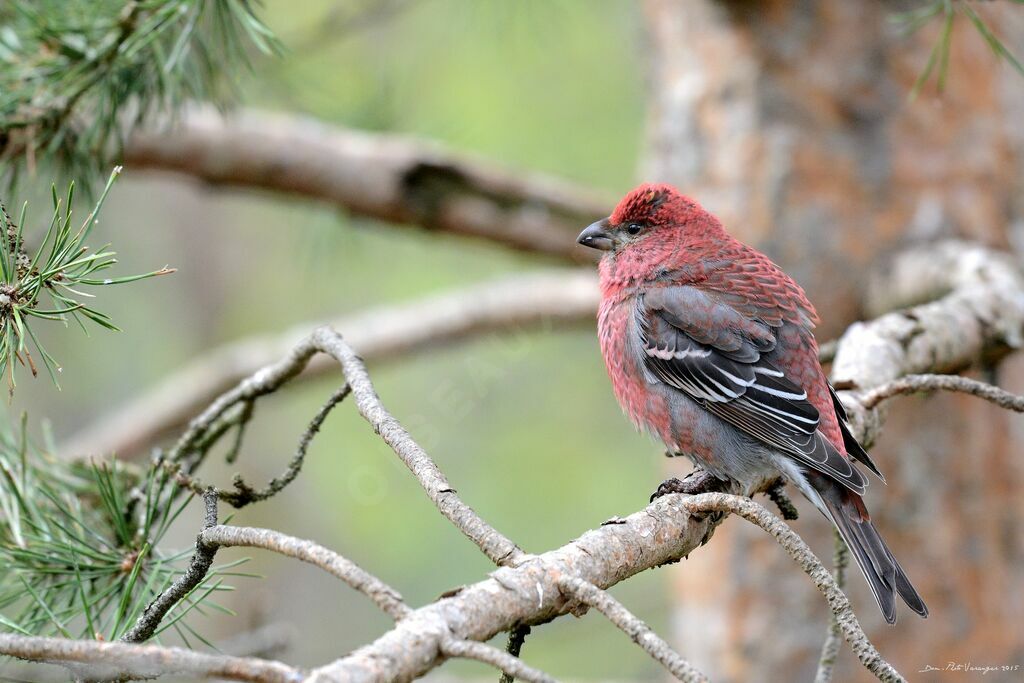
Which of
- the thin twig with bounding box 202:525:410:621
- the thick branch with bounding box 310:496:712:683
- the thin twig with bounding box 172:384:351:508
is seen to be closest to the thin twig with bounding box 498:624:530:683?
the thick branch with bounding box 310:496:712:683

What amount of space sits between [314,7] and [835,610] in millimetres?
7330

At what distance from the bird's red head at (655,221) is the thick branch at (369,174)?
3.61 feet

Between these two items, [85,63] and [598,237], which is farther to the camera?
[598,237]

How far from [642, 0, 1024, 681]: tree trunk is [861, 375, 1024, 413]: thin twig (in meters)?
1.49

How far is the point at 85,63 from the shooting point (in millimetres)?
2453

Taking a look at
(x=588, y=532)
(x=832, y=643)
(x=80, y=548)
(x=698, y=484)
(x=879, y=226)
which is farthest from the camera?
(x=879, y=226)

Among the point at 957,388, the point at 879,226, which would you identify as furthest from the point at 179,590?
the point at 879,226

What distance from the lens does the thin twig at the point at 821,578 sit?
144 centimetres

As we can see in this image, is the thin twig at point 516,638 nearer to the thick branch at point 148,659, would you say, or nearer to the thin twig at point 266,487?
the thick branch at point 148,659

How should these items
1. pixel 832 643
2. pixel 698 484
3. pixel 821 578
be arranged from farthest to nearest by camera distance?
pixel 698 484 → pixel 832 643 → pixel 821 578

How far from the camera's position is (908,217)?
3855mm

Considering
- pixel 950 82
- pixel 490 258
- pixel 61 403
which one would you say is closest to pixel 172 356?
pixel 61 403

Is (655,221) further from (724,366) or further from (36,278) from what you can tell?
(36,278)

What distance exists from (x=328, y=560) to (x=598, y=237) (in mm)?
2374
